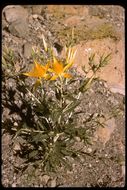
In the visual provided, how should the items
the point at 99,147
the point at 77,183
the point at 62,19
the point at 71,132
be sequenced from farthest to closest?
1. the point at 62,19
2. the point at 99,147
3. the point at 77,183
4. the point at 71,132

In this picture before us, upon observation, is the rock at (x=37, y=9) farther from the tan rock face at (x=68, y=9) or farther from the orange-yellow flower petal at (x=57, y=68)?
→ the orange-yellow flower petal at (x=57, y=68)

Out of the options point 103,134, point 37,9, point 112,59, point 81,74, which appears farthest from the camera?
point 37,9

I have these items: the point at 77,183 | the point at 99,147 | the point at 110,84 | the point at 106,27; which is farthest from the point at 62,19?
the point at 77,183

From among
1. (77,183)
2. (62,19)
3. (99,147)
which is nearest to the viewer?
(77,183)

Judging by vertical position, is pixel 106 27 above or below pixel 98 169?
above

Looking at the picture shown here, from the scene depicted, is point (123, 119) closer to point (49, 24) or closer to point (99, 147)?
point (99, 147)

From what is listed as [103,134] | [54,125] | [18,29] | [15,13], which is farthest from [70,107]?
[15,13]

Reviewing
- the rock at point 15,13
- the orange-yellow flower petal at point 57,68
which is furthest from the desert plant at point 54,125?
the rock at point 15,13

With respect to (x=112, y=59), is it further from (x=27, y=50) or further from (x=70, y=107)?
(x=70, y=107)
